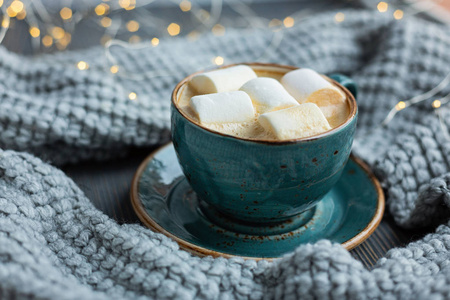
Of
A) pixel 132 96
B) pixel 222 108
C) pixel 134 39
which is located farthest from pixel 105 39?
pixel 222 108

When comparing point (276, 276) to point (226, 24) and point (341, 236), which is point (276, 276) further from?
point (226, 24)

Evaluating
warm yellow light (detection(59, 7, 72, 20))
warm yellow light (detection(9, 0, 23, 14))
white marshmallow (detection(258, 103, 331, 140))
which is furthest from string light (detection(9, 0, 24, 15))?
white marshmallow (detection(258, 103, 331, 140))

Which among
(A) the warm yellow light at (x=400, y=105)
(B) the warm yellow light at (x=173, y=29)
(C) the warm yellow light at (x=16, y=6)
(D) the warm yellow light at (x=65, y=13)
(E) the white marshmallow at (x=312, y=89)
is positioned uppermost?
(E) the white marshmallow at (x=312, y=89)

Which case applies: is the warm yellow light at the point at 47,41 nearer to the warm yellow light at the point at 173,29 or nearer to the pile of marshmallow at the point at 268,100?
the warm yellow light at the point at 173,29

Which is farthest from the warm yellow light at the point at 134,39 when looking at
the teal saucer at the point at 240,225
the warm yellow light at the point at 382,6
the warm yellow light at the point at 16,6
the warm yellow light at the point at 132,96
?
the warm yellow light at the point at 382,6

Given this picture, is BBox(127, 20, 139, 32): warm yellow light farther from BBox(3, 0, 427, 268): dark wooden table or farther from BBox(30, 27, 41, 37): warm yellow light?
BBox(3, 0, 427, 268): dark wooden table

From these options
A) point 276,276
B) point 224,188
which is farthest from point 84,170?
point 276,276
